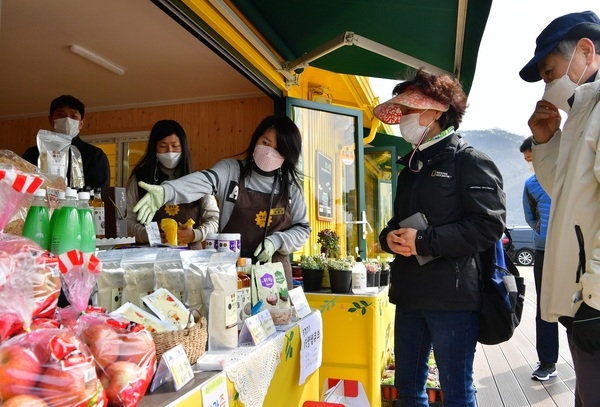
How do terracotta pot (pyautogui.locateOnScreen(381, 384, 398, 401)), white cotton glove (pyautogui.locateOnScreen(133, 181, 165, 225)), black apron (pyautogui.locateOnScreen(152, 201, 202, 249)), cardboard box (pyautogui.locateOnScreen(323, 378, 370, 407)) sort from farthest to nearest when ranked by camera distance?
terracotta pot (pyautogui.locateOnScreen(381, 384, 398, 401)), black apron (pyautogui.locateOnScreen(152, 201, 202, 249)), cardboard box (pyautogui.locateOnScreen(323, 378, 370, 407)), white cotton glove (pyautogui.locateOnScreen(133, 181, 165, 225))

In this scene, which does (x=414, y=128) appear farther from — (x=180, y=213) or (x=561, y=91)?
(x=180, y=213)

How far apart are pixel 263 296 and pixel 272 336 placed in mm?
214

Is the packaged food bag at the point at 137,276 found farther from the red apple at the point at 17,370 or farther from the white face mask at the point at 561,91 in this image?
the white face mask at the point at 561,91

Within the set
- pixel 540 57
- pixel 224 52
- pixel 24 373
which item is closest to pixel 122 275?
pixel 24 373

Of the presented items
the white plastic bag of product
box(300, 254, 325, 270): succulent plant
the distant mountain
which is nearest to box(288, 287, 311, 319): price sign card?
the white plastic bag of product

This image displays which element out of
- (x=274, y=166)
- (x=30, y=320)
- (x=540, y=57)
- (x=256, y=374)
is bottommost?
(x=256, y=374)

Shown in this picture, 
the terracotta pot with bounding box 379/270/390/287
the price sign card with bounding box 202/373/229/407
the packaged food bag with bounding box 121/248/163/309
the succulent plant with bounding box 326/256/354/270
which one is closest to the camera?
the price sign card with bounding box 202/373/229/407

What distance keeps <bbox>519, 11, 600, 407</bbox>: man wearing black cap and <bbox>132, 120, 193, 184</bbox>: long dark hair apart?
1958 mm

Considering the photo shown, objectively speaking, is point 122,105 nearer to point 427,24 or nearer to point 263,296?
point 427,24

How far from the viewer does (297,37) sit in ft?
12.5

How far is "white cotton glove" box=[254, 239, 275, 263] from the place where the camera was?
7.19 ft

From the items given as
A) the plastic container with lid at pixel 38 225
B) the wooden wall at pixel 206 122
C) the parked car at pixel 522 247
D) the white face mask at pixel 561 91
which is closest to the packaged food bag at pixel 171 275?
the plastic container with lid at pixel 38 225

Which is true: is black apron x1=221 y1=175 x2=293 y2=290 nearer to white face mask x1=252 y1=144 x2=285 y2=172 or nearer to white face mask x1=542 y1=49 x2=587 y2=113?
white face mask x1=252 y1=144 x2=285 y2=172

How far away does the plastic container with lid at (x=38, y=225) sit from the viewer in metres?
1.11
